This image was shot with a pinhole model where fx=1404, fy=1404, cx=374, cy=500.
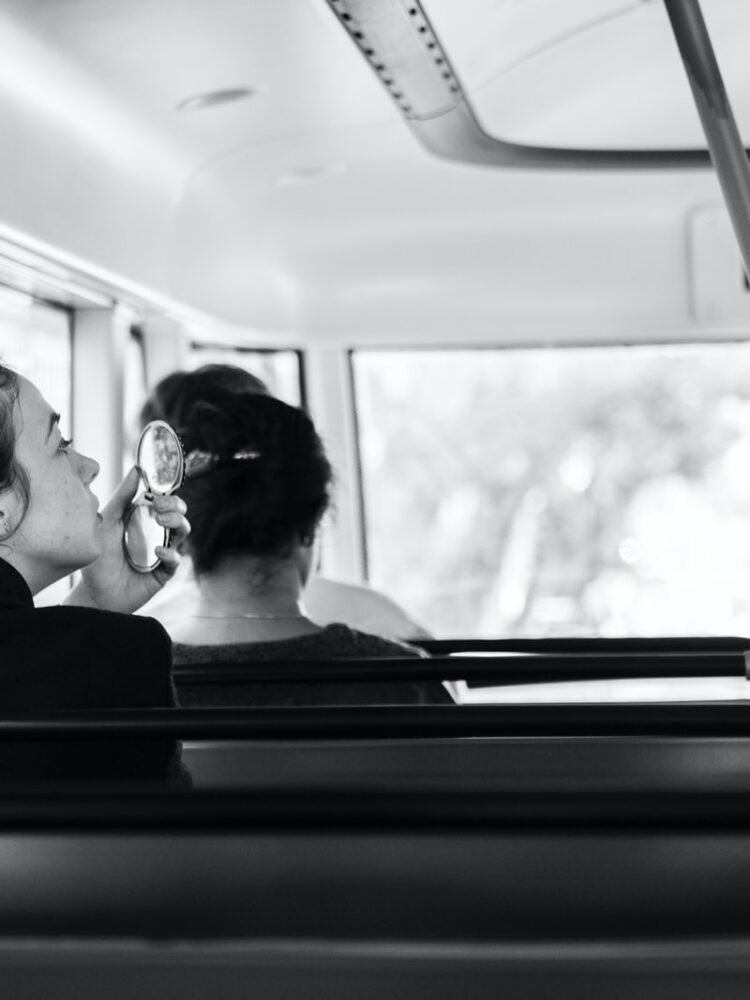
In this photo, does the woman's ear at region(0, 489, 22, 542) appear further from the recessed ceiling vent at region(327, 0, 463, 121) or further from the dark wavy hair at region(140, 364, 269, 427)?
the recessed ceiling vent at region(327, 0, 463, 121)

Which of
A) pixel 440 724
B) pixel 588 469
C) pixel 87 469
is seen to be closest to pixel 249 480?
pixel 87 469

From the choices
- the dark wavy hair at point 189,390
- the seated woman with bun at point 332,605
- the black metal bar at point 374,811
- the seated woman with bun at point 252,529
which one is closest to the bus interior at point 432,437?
the black metal bar at point 374,811

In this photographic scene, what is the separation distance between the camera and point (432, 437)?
13.9 feet

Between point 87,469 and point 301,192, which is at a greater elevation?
point 301,192

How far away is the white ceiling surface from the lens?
248cm

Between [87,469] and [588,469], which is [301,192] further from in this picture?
[87,469]

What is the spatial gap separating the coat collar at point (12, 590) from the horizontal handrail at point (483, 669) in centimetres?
33

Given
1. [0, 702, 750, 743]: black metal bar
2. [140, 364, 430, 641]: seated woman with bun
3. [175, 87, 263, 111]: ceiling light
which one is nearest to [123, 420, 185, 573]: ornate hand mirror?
[140, 364, 430, 641]: seated woman with bun

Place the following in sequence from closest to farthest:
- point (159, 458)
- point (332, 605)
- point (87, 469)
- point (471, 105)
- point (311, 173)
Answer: point (87, 469)
point (159, 458)
point (471, 105)
point (332, 605)
point (311, 173)

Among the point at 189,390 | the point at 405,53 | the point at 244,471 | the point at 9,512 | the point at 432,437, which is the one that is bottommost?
the point at 9,512

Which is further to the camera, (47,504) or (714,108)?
(714,108)

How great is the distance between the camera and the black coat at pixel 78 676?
1332 millimetres

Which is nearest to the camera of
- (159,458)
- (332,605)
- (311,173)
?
(159,458)

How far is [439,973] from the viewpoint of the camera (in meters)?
0.91
